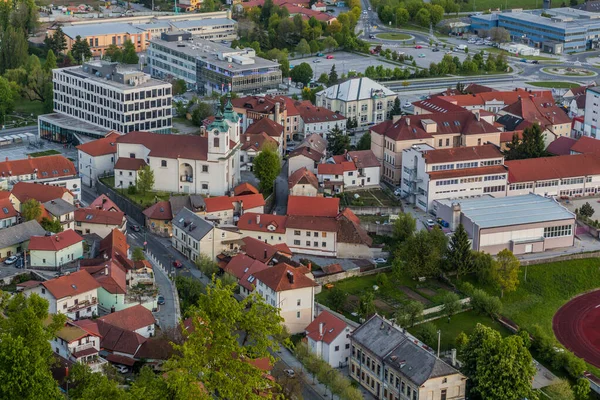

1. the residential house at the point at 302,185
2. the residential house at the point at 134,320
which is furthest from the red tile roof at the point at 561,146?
the residential house at the point at 134,320

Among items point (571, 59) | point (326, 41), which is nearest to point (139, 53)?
point (326, 41)

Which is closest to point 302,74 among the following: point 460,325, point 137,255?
point 137,255

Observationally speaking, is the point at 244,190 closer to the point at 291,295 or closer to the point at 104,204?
the point at 104,204

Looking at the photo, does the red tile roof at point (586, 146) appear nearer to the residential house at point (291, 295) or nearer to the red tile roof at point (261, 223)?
the red tile roof at point (261, 223)

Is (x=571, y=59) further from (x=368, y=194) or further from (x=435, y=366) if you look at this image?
(x=435, y=366)

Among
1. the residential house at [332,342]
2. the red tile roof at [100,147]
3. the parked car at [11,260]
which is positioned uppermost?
the red tile roof at [100,147]
